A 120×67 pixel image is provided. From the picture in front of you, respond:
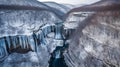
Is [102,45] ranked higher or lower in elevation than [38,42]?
higher

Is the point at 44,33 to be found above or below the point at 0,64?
above

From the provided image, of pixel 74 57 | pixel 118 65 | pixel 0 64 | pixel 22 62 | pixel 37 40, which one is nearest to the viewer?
pixel 118 65

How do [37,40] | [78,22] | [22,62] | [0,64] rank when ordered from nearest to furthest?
[0,64] → [22,62] → [37,40] → [78,22]

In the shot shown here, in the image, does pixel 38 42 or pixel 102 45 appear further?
pixel 38 42

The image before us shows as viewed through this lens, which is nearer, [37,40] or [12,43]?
[12,43]

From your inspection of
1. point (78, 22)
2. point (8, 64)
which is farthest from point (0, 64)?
A: point (78, 22)

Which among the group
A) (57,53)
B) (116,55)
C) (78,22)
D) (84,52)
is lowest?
(57,53)

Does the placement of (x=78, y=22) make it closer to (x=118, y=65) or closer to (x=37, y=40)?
(x=37, y=40)

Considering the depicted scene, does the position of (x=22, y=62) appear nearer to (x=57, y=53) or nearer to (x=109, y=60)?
(x=57, y=53)

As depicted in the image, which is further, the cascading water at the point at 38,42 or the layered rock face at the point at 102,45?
the cascading water at the point at 38,42

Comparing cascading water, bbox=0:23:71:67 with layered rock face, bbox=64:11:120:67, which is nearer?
layered rock face, bbox=64:11:120:67
